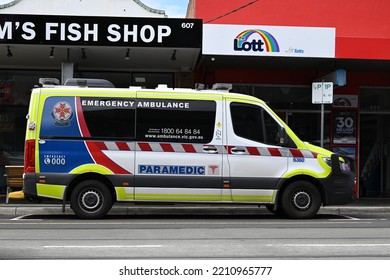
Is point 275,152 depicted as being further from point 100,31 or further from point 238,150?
point 100,31

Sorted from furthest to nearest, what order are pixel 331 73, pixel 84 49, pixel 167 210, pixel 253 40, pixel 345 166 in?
1. pixel 331 73
2. pixel 84 49
3. pixel 253 40
4. pixel 167 210
5. pixel 345 166

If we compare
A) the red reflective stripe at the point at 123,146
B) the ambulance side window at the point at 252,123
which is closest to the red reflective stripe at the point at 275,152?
the ambulance side window at the point at 252,123

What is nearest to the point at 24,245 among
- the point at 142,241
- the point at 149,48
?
the point at 142,241

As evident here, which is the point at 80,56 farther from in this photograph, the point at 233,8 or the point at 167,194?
the point at 167,194

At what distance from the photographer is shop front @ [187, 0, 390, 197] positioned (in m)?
14.7

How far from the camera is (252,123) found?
439 inches

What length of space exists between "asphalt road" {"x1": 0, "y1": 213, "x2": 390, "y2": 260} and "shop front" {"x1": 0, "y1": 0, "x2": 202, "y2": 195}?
169 inches

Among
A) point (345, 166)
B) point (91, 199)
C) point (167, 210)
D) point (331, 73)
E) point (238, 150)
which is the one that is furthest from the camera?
point (331, 73)

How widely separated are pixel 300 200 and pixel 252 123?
1808 mm

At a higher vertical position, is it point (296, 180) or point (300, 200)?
point (296, 180)

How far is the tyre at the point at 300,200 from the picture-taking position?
1118 cm

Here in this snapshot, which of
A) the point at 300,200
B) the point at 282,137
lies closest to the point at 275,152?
the point at 282,137

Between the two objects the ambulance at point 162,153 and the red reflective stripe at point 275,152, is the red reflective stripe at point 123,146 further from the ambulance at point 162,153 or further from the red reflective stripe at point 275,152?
the red reflective stripe at point 275,152

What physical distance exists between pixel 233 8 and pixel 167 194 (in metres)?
7.40
